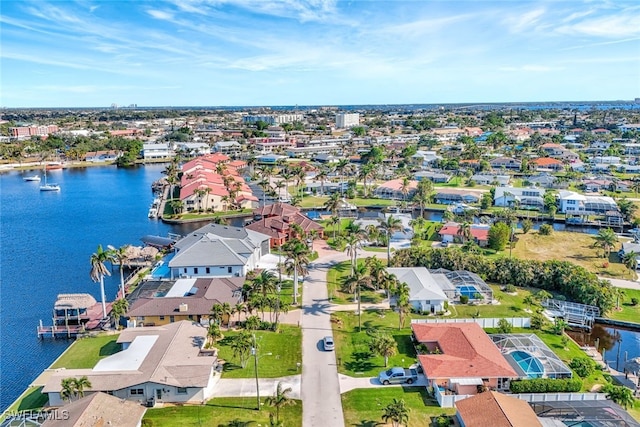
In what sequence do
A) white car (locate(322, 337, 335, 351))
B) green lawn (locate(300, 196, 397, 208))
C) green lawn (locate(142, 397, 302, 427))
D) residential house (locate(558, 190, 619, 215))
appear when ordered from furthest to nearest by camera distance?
green lawn (locate(300, 196, 397, 208))
residential house (locate(558, 190, 619, 215))
white car (locate(322, 337, 335, 351))
green lawn (locate(142, 397, 302, 427))

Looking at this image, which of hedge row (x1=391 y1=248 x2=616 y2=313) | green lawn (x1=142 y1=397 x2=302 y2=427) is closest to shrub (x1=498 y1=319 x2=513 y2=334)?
hedge row (x1=391 y1=248 x2=616 y2=313)

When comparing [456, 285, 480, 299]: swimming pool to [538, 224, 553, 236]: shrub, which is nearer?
[456, 285, 480, 299]: swimming pool

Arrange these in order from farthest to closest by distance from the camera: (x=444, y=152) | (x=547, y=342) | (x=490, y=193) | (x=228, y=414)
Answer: (x=444, y=152) < (x=490, y=193) < (x=547, y=342) < (x=228, y=414)

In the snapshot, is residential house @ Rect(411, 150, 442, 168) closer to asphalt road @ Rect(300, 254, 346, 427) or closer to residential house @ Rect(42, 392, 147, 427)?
asphalt road @ Rect(300, 254, 346, 427)

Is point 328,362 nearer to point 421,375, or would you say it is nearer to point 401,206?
point 421,375

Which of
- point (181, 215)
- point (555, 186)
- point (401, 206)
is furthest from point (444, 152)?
point (181, 215)

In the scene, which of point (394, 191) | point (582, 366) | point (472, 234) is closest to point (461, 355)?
point (582, 366)

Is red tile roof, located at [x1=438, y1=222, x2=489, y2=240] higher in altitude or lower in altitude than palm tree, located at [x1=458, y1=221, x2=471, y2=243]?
lower
